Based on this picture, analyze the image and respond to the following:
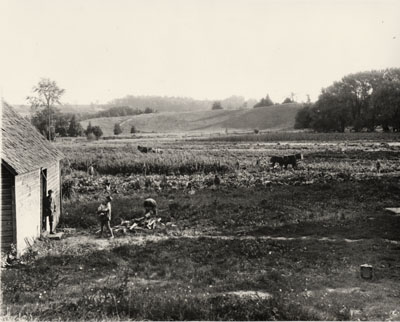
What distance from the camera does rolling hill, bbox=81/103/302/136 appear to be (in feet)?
414

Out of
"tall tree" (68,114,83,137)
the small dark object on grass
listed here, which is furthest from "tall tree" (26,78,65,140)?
the small dark object on grass

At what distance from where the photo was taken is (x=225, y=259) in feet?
39.2

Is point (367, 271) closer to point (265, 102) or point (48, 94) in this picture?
point (48, 94)

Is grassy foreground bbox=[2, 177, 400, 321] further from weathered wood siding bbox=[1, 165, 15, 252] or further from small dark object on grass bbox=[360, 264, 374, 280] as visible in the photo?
weathered wood siding bbox=[1, 165, 15, 252]

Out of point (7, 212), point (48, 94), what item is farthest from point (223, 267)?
point (48, 94)

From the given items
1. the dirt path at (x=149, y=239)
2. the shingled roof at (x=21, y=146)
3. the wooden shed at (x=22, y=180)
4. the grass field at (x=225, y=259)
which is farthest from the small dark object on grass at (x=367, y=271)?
the shingled roof at (x=21, y=146)

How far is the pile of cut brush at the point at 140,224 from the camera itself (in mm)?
15727

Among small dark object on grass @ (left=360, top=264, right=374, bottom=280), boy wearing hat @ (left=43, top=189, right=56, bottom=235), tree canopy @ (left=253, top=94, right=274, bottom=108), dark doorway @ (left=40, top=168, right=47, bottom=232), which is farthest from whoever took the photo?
tree canopy @ (left=253, top=94, right=274, bottom=108)

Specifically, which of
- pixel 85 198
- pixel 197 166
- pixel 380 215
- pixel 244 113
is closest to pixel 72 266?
pixel 85 198

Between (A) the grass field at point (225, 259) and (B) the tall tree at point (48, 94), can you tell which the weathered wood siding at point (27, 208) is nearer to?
(A) the grass field at point (225, 259)

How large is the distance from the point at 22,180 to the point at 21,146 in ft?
5.88

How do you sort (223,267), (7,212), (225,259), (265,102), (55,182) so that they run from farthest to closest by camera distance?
(265,102), (55,182), (7,212), (225,259), (223,267)

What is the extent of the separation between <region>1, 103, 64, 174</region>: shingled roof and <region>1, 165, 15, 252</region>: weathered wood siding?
1.59 ft

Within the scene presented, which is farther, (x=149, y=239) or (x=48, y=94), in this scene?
(x=48, y=94)
